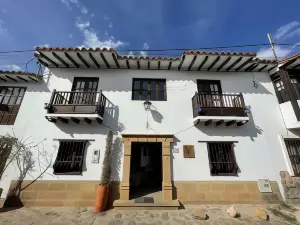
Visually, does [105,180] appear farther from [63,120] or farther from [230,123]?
[230,123]

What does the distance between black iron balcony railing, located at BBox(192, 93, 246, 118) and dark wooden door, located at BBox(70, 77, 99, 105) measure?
5.37 meters

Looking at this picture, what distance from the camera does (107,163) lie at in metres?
6.08

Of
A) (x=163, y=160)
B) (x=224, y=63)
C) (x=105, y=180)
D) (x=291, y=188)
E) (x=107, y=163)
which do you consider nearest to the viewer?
(x=105, y=180)

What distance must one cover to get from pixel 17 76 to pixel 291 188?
1472 cm

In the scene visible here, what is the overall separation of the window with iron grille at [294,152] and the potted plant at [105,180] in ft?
29.0

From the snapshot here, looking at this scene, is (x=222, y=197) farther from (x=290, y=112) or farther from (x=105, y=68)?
(x=105, y=68)

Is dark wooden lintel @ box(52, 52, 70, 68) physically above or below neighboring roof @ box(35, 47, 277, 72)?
below

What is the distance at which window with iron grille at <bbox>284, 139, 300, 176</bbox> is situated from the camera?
6668 mm

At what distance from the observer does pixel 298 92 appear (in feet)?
24.5

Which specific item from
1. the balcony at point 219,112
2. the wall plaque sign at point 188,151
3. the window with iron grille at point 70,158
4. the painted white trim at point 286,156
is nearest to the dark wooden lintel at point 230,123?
the balcony at point 219,112

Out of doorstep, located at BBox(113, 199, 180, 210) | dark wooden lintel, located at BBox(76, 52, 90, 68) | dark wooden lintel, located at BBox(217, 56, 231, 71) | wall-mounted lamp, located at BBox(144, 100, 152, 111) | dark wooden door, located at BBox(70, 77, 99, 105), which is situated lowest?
doorstep, located at BBox(113, 199, 180, 210)

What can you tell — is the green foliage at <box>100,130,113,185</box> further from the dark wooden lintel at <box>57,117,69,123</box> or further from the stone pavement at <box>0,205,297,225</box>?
the dark wooden lintel at <box>57,117,69,123</box>

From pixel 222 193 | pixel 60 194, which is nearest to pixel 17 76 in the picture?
pixel 60 194

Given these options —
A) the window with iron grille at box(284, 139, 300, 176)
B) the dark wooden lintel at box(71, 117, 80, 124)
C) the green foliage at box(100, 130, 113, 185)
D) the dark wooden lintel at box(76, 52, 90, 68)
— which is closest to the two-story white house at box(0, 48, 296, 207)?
the dark wooden lintel at box(76, 52, 90, 68)
